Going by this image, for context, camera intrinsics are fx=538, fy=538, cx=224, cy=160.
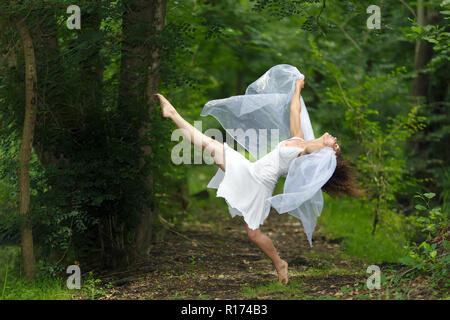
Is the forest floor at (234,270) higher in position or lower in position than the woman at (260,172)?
lower

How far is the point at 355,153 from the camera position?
30.2 ft

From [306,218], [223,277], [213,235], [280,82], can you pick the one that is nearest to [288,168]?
[306,218]

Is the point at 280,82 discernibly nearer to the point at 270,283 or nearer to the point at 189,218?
the point at 270,283

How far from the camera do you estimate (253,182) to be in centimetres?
528

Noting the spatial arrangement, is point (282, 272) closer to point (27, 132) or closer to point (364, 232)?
point (27, 132)

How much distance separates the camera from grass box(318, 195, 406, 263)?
24.7ft

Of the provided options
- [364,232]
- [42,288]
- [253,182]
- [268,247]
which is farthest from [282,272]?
[364,232]

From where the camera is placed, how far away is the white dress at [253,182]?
5.22m

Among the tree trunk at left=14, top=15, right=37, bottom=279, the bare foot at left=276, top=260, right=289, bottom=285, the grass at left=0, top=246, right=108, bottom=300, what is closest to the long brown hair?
the bare foot at left=276, top=260, right=289, bottom=285

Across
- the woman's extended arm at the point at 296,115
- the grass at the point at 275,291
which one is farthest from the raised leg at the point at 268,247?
the woman's extended arm at the point at 296,115

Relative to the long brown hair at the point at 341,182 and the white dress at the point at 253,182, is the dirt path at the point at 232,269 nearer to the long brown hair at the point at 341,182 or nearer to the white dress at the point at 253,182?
the white dress at the point at 253,182

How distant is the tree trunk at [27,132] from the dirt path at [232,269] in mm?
1078

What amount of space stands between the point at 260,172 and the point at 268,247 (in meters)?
0.74

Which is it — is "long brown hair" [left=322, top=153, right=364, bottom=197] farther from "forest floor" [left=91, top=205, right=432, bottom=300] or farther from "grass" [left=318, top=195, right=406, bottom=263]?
"grass" [left=318, top=195, right=406, bottom=263]
